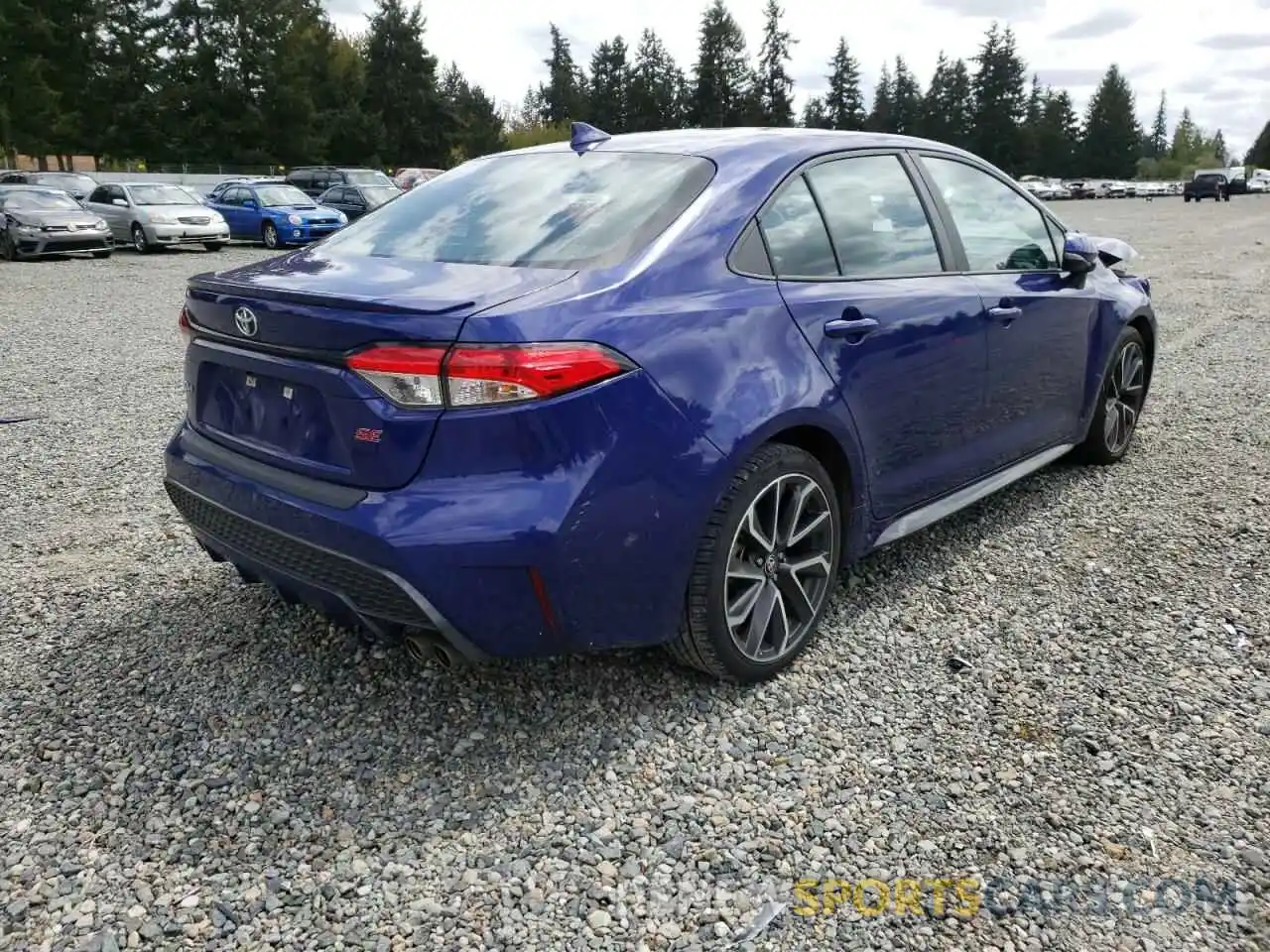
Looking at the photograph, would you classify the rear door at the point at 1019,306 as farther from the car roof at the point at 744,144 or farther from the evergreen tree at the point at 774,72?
the evergreen tree at the point at 774,72

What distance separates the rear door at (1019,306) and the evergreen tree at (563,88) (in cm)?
9347

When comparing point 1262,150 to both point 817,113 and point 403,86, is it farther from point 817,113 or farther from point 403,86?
point 403,86

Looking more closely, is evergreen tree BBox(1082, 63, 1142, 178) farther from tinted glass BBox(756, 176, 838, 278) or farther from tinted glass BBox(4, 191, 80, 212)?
tinted glass BBox(756, 176, 838, 278)

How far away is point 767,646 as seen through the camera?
327 centimetres

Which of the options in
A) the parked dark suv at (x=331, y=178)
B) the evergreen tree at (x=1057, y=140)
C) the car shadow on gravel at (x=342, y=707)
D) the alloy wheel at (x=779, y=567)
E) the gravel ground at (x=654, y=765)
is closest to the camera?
the gravel ground at (x=654, y=765)

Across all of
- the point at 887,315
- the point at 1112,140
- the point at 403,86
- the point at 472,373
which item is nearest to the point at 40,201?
the point at 887,315

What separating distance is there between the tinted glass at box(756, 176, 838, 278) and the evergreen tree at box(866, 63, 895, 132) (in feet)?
336

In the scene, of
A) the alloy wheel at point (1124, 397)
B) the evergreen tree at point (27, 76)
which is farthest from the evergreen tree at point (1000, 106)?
the alloy wheel at point (1124, 397)

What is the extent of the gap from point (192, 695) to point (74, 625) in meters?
0.79

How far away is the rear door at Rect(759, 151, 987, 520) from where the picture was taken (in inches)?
128

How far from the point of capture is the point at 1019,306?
4.16 metres

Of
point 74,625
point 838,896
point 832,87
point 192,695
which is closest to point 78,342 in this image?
point 74,625

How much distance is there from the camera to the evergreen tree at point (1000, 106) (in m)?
95.7

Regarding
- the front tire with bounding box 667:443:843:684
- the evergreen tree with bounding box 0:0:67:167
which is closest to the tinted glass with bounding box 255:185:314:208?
the front tire with bounding box 667:443:843:684
